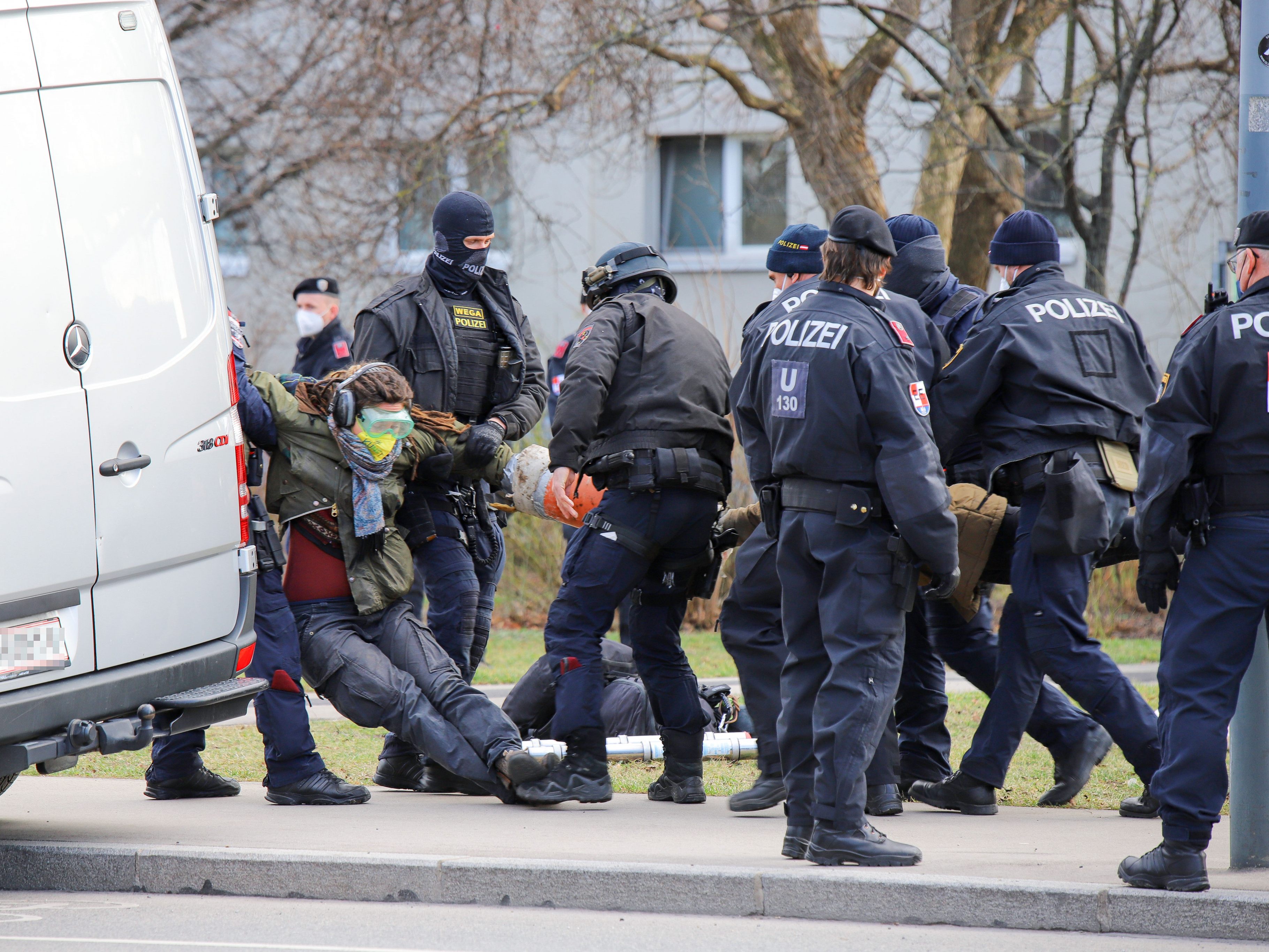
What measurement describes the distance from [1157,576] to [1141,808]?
1528mm

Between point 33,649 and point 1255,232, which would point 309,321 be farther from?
point 1255,232

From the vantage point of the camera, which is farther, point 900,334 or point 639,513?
point 639,513

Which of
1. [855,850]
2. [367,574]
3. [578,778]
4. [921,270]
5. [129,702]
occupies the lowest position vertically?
[578,778]

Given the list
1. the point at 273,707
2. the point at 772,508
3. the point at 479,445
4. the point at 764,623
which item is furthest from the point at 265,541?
the point at 772,508

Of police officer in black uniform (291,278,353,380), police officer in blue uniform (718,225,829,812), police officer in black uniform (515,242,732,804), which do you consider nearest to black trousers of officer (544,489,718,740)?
police officer in black uniform (515,242,732,804)

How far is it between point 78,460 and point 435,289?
2239 millimetres

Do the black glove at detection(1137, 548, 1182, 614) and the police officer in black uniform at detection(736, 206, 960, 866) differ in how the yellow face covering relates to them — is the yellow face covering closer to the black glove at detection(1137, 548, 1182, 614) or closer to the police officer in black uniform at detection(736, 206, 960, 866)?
the police officer in black uniform at detection(736, 206, 960, 866)

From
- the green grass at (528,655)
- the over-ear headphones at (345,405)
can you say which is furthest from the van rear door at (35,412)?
the green grass at (528,655)

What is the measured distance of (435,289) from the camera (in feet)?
21.7

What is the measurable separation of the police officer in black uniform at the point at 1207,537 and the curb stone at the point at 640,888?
14 centimetres

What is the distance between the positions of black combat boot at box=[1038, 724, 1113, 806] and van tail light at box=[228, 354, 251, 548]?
121 inches

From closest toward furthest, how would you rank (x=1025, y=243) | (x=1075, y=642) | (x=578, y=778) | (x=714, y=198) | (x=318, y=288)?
1. (x=1075, y=642)
2. (x=1025, y=243)
3. (x=578, y=778)
4. (x=318, y=288)
5. (x=714, y=198)

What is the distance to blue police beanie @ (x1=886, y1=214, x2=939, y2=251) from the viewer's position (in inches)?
247

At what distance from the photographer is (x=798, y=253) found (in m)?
6.03
